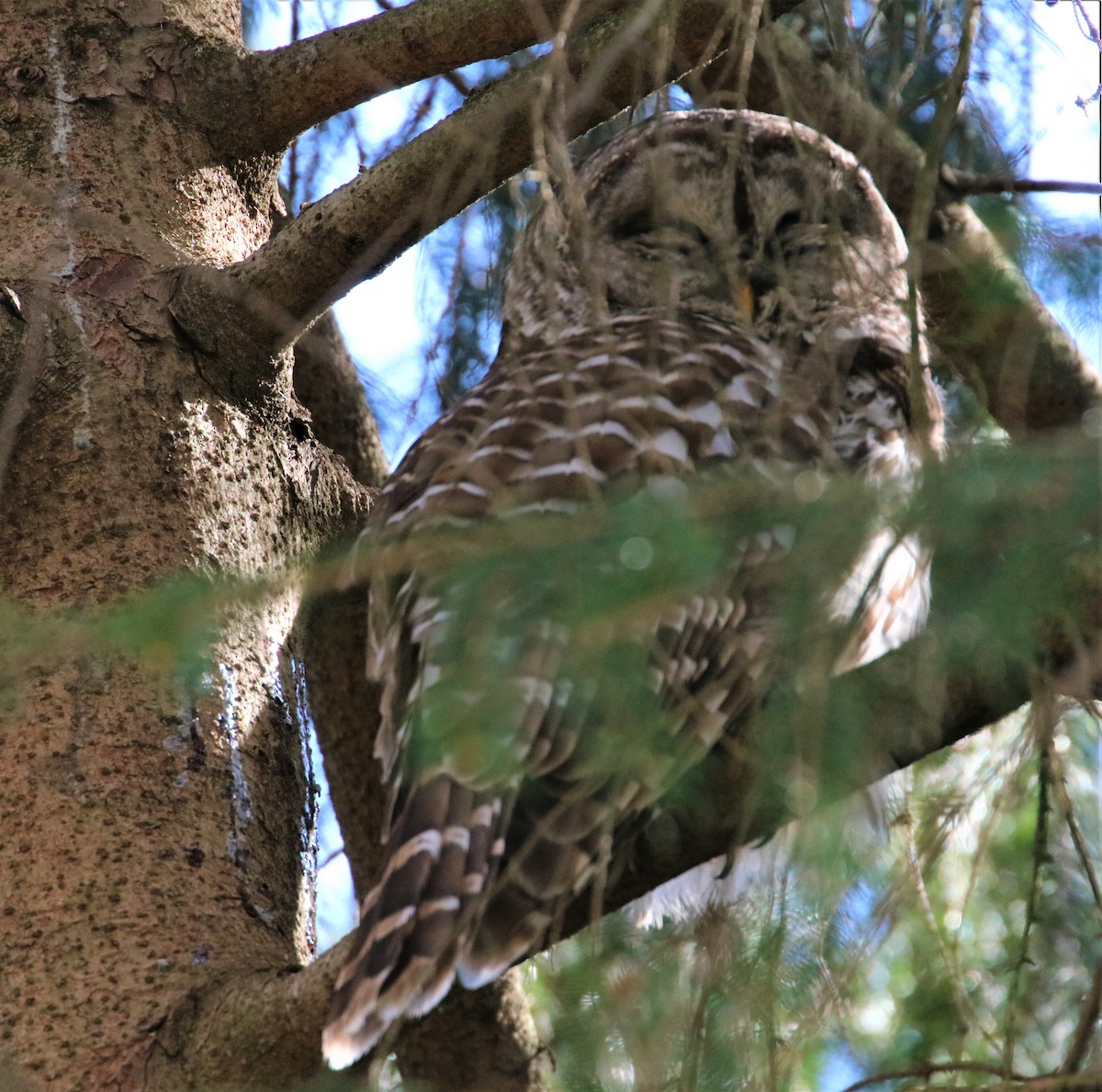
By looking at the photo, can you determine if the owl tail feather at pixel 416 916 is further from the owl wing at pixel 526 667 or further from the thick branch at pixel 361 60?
the thick branch at pixel 361 60

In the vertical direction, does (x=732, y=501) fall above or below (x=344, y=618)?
below

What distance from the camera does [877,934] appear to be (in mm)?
1638

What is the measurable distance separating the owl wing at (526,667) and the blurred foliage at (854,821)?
0.07 metres

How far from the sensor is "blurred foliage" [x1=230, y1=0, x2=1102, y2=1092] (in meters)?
1.42

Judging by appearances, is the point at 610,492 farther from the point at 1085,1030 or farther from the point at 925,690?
the point at 1085,1030

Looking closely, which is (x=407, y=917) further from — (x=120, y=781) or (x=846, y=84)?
(x=846, y=84)

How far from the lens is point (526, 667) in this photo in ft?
5.85

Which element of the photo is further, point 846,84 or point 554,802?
point 846,84

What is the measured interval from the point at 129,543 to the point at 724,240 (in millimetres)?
1255

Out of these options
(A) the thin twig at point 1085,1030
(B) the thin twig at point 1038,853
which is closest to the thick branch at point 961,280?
(B) the thin twig at point 1038,853

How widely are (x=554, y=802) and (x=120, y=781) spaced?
661 millimetres

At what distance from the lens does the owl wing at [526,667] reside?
76.0 inches

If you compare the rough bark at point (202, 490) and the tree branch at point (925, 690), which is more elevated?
the rough bark at point (202, 490)

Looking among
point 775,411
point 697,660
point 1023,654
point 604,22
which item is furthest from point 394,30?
point 1023,654
